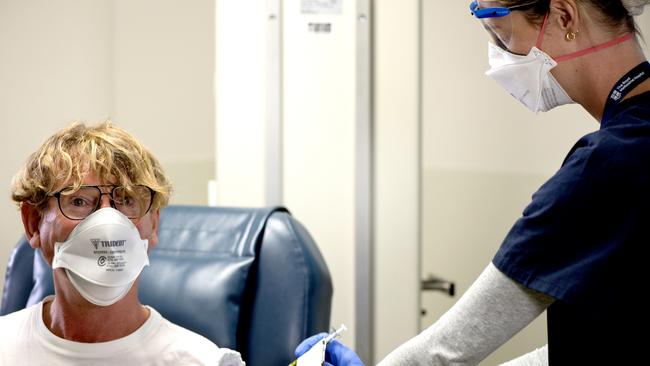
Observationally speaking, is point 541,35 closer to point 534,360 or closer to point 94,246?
point 534,360

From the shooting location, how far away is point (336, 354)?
1354 millimetres

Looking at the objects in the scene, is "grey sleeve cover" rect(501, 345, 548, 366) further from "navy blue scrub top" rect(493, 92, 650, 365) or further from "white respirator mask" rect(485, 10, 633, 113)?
"white respirator mask" rect(485, 10, 633, 113)

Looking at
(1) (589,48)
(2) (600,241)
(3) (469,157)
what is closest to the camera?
(2) (600,241)

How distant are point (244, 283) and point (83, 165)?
0.43 metres

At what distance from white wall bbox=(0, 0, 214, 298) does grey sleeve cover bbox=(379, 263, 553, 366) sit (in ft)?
5.96

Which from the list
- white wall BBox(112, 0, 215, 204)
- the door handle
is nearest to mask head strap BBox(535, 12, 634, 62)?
the door handle

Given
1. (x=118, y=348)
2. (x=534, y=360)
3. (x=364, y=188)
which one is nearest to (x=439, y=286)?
(x=364, y=188)

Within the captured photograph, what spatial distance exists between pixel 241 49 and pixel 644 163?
1279mm

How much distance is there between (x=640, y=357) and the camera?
42.2 inches

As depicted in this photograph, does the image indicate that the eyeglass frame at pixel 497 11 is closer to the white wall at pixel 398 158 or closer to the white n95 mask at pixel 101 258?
the white n95 mask at pixel 101 258

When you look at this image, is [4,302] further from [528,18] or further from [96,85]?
[528,18]

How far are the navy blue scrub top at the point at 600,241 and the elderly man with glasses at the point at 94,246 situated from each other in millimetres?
602

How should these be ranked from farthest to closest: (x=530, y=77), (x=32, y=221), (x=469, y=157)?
(x=469, y=157) < (x=32, y=221) < (x=530, y=77)

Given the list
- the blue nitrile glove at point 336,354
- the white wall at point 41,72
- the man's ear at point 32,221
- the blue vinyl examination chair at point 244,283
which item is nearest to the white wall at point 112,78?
the white wall at point 41,72
